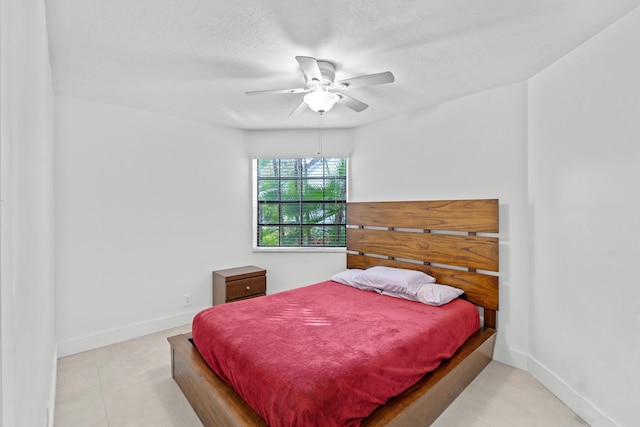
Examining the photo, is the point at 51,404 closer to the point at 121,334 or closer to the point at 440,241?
the point at 121,334

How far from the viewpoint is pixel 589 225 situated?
205cm

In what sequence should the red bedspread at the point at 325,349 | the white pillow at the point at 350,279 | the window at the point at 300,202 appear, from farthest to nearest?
1. the window at the point at 300,202
2. the white pillow at the point at 350,279
3. the red bedspread at the point at 325,349

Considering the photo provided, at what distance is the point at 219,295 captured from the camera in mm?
3750

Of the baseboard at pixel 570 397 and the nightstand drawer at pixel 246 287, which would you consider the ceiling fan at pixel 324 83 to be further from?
the baseboard at pixel 570 397

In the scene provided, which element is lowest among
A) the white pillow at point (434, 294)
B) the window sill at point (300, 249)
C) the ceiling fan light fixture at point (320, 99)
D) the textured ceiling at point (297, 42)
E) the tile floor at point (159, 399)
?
the tile floor at point (159, 399)

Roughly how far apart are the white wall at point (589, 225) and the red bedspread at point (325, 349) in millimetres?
657

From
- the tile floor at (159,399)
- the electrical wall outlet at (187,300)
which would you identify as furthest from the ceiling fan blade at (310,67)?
the electrical wall outlet at (187,300)

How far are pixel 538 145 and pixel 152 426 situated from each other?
135 inches

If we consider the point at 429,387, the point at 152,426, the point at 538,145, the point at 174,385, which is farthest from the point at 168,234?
the point at 538,145

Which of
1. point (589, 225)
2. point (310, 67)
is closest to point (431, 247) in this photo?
point (589, 225)

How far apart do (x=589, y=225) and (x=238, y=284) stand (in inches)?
129

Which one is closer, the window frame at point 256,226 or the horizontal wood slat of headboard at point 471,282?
the horizontal wood slat of headboard at point 471,282

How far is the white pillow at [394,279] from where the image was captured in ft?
9.50

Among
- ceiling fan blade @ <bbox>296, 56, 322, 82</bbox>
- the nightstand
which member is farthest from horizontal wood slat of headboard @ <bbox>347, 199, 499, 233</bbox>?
ceiling fan blade @ <bbox>296, 56, 322, 82</bbox>
